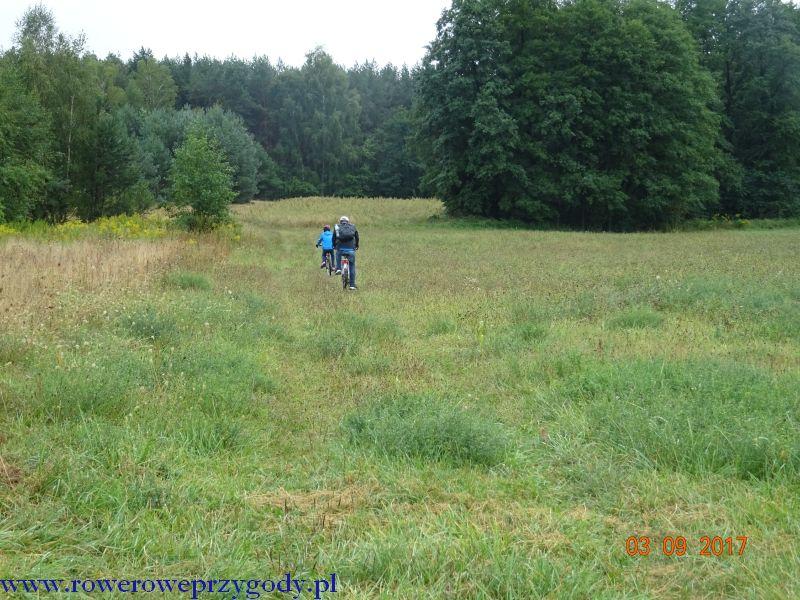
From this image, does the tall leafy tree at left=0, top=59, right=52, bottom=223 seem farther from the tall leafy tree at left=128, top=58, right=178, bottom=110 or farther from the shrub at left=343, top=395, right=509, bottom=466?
the tall leafy tree at left=128, top=58, right=178, bottom=110

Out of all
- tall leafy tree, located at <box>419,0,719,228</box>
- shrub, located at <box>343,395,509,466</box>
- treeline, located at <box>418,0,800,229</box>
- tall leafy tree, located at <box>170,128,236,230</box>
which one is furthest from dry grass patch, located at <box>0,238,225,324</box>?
treeline, located at <box>418,0,800,229</box>

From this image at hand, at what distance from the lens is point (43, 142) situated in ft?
99.0

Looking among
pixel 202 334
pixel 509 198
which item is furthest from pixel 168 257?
pixel 509 198

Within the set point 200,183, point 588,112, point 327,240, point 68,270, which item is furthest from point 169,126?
point 68,270

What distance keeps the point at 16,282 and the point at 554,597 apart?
9.58 m

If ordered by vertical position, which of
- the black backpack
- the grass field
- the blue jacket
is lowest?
the grass field

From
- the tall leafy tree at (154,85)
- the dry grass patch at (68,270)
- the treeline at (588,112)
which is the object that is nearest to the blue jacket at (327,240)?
the dry grass patch at (68,270)

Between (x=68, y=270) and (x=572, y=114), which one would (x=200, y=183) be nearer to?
(x=68, y=270)

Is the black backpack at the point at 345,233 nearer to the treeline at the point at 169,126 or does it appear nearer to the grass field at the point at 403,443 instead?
the grass field at the point at 403,443

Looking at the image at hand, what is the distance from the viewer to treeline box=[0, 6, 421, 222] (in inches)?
1180

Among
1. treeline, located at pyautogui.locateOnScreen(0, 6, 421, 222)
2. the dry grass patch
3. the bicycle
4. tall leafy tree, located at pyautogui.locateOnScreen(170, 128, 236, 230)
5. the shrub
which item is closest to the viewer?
the shrub

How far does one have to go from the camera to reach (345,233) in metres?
14.1

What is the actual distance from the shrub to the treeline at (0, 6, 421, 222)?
909 inches

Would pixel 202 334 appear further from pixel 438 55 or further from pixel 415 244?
pixel 438 55
